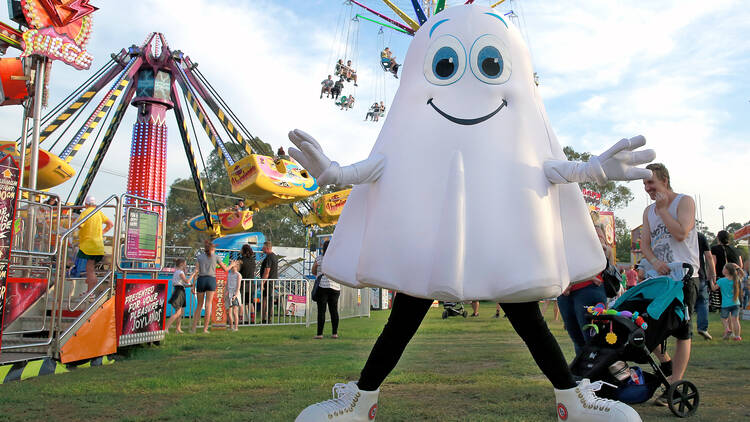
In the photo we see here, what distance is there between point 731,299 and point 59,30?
11136 mm

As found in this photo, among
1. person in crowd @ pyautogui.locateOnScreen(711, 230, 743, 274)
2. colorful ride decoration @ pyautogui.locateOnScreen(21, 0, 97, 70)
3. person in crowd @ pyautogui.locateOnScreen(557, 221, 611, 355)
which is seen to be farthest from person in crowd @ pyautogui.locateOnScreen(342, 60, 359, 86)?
person in crowd @ pyautogui.locateOnScreen(557, 221, 611, 355)

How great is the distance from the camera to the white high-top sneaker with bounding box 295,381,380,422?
8.07ft

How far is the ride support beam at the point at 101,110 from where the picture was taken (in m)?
16.9

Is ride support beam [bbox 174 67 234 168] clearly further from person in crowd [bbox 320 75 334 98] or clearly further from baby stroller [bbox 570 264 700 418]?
baby stroller [bbox 570 264 700 418]

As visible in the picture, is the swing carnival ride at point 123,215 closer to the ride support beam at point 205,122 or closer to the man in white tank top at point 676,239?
the ride support beam at point 205,122

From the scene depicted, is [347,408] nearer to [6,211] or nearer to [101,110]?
[6,211]

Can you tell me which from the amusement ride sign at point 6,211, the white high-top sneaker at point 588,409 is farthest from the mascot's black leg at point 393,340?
the amusement ride sign at point 6,211

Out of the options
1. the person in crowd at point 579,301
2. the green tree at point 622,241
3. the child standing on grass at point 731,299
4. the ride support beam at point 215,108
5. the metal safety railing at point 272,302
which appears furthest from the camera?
the green tree at point 622,241

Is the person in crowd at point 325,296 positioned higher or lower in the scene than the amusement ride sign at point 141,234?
lower

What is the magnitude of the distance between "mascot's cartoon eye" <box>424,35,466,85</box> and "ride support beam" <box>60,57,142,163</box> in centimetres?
1675

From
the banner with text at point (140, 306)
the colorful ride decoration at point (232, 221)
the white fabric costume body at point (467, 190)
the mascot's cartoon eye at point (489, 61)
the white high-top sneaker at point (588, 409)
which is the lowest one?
the white high-top sneaker at point (588, 409)

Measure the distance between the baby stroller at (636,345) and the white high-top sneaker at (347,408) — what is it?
59.2 inches

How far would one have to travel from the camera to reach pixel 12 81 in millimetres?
8438

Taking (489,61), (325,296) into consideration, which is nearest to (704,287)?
(325,296)
